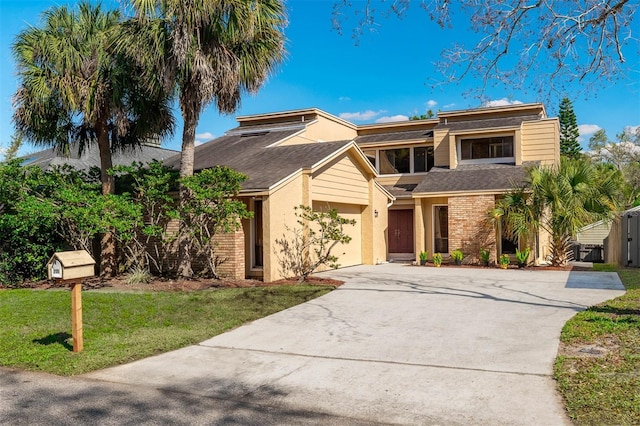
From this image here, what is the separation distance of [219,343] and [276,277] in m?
6.38

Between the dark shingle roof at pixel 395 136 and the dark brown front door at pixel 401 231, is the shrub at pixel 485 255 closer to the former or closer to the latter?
the dark brown front door at pixel 401 231

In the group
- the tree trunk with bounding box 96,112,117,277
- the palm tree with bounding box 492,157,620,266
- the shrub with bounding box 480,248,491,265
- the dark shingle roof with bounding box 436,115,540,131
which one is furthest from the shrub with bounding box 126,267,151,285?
the dark shingle roof with bounding box 436,115,540,131

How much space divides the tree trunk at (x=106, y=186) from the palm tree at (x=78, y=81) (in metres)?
0.03

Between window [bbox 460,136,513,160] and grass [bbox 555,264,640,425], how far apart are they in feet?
45.8

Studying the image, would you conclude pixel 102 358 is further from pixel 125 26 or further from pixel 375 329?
pixel 125 26

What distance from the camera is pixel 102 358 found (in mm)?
7211

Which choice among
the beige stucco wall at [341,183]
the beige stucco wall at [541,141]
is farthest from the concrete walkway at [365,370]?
the beige stucco wall at [541,141]

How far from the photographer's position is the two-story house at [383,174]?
15.2 meters

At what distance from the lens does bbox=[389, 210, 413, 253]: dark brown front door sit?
24.0 m

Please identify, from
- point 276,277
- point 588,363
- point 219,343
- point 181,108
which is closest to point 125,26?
point 181,108

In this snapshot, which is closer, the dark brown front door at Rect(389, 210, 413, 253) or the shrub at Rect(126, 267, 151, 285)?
the shrub at Rect(126, 267, 151, 285)

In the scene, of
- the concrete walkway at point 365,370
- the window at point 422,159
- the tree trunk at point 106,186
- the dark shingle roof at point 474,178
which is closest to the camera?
the concrete walkway at point 365,370

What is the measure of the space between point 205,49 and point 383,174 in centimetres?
1382

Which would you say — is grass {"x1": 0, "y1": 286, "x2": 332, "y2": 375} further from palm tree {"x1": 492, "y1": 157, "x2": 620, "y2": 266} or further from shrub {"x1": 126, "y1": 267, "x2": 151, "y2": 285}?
palm tree {"x1": 492, "y1": 157, "x2": 620, "y2": 266}
